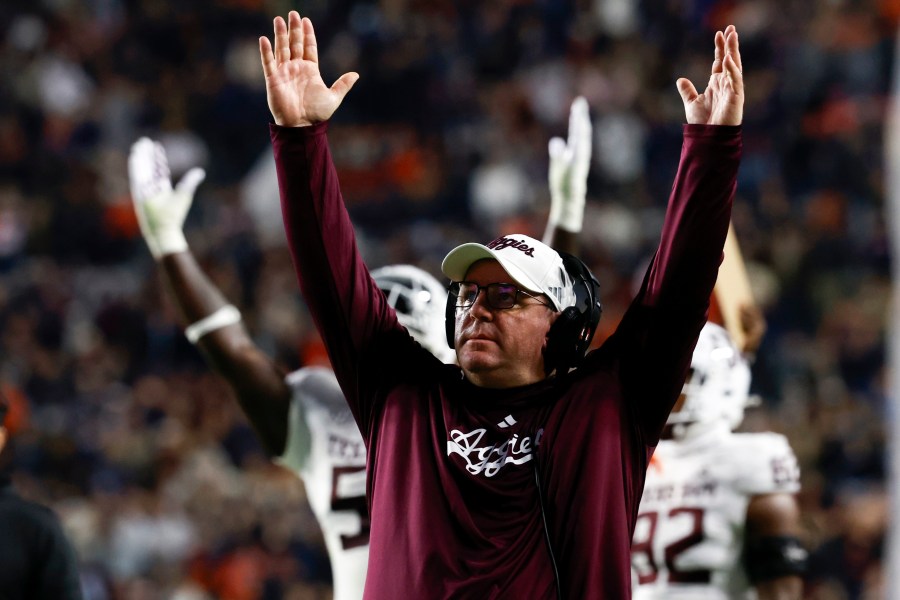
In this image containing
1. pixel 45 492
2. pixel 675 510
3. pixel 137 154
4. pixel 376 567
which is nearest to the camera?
pixel 376 567

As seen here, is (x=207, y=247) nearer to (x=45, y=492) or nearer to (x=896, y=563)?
(x=45, y=492)

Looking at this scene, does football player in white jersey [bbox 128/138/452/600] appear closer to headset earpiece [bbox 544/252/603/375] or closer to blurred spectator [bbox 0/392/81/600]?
blurred spectator [bbox 0/392/81/600]

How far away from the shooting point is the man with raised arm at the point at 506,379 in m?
2.76

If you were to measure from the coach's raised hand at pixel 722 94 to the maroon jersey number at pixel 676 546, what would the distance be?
1.93 m

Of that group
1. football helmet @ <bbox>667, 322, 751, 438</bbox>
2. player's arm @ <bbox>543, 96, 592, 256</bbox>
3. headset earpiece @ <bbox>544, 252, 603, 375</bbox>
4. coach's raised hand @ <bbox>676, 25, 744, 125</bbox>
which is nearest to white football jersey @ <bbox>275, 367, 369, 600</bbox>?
football helmet @ <bbox>667, 322, 751, 438</bbox>

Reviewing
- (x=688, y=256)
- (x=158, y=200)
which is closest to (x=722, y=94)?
(x=688, y=256)

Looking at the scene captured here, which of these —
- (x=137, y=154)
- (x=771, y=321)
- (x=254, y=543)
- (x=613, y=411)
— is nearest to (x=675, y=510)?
(x=613, y=411)

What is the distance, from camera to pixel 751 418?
8617 mm

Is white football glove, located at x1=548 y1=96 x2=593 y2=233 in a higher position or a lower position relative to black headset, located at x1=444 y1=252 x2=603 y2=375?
higher

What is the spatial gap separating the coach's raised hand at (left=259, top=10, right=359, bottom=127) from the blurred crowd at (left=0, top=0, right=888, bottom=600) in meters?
5.41

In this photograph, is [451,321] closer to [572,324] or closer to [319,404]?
[572,324]

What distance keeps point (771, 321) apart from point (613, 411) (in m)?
6.67

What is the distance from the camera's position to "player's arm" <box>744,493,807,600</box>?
442 cm

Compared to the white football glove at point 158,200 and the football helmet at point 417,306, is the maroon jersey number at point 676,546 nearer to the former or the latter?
the football helmet at point 417,306
